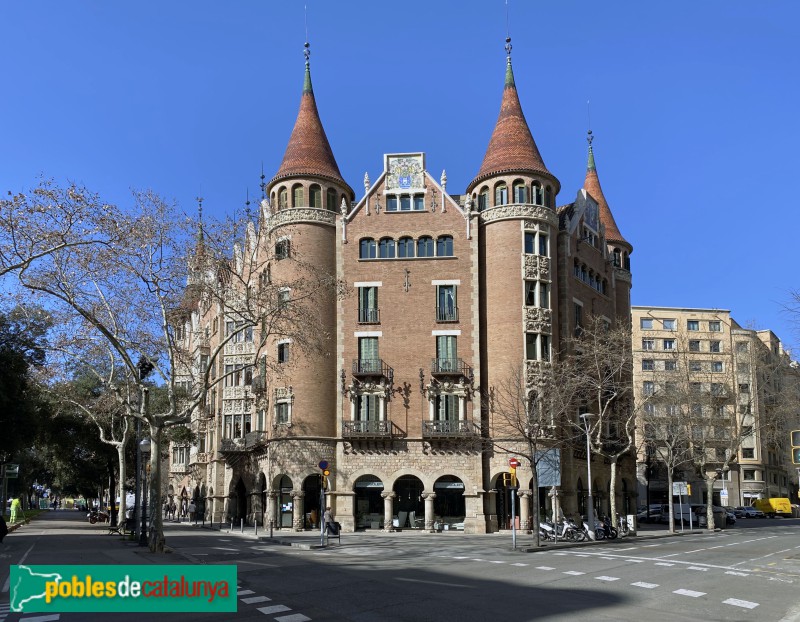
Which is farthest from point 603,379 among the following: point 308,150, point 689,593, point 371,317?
point 689,593

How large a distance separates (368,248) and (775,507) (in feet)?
196

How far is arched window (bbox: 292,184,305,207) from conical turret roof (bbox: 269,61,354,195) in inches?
30.1

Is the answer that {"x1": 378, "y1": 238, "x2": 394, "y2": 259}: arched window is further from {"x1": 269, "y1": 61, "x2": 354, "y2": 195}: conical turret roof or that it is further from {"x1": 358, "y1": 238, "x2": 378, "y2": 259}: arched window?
{"x1": 269, "y1": 61, "x2": 354, "y2": 195}: conical turret roof

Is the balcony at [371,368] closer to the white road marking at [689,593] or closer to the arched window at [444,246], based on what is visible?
the arched window at [444,246]

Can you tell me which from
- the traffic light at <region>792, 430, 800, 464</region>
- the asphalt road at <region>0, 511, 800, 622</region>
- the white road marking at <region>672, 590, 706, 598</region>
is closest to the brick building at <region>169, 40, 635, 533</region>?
the asphalt road at <region>0, 511, 800, 622</region>

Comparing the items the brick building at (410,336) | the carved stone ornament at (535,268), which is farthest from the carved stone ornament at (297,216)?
the carved stone ornament at (535,268)

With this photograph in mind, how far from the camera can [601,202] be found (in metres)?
63.5

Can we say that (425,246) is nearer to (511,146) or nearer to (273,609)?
(511,146)

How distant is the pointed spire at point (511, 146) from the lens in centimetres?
4828

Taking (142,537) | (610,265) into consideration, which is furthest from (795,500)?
(142,537)

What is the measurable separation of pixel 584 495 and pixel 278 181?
1104 inches

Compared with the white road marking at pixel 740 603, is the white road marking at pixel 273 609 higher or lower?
higher

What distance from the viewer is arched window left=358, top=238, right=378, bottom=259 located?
4856 centimetres

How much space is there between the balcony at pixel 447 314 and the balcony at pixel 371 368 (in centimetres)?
423
